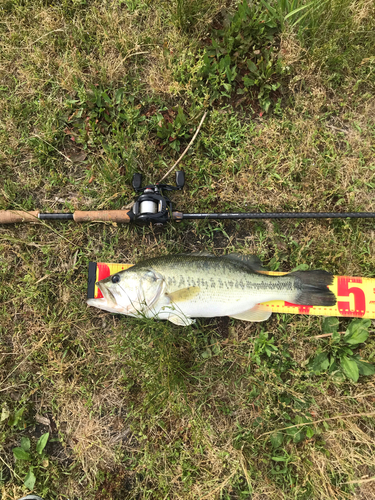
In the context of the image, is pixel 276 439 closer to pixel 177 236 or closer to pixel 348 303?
pixel 348 303

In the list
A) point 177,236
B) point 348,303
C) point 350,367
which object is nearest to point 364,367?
point 350,367

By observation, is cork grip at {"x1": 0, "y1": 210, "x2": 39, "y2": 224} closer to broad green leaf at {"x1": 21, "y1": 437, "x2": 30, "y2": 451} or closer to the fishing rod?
the fishing rod

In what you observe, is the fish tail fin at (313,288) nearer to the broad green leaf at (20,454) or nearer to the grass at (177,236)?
the grass at (177,236)

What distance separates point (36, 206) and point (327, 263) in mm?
3730

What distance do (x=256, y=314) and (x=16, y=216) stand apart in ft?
10.1

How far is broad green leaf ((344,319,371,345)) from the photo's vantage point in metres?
3.25

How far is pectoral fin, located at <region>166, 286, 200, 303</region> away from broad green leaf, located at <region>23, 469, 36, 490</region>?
2.56 metres

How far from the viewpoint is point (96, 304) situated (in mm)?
3139

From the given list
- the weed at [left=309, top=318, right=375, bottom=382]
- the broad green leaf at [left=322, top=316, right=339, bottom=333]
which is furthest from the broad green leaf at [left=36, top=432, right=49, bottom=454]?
A: the broad green leaf at [left=322, top=316, right=339, bottom=333]

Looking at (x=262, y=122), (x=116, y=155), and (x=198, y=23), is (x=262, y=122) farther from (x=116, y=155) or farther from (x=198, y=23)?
(x=116, y=155)

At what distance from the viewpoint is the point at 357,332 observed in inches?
129

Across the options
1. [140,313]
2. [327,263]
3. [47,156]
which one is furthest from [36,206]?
[327,263]

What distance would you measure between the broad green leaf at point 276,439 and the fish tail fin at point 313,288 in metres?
1.51

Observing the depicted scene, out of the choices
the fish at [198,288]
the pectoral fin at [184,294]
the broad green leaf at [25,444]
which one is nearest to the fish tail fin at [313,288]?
the fish at [198,288]
